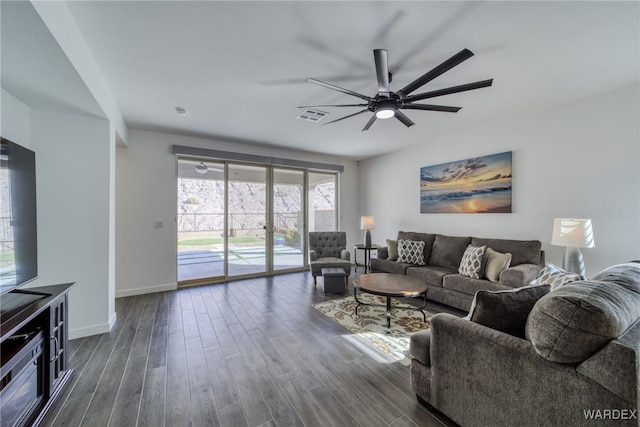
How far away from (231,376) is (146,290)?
293cm

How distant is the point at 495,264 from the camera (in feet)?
10.2

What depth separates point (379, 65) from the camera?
71.0 inches

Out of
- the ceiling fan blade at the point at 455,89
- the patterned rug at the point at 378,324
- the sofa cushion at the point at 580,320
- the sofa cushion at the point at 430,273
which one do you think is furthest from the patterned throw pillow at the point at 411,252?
the sofa cushion at the point at 580,320

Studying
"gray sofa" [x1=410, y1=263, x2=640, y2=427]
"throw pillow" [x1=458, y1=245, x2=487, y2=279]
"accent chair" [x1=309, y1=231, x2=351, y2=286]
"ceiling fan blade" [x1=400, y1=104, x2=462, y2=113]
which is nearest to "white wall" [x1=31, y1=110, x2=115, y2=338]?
"accent chair" [x1=309, y1=231, x2=351, y2=286]

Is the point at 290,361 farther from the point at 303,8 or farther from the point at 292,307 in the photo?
the point at 303,8

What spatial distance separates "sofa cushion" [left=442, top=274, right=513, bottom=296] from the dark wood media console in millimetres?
3924

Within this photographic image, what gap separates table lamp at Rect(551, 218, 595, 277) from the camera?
2.52 m

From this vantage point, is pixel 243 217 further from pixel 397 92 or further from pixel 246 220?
pixel 397 92

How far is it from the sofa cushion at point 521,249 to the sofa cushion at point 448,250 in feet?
1.41

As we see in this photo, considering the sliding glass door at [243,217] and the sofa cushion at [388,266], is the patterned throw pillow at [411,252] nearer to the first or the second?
the sofa cushion at [388,266]

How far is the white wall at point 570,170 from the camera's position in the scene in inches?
105

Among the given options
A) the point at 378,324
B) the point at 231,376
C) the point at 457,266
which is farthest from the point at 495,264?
the point at 231,376

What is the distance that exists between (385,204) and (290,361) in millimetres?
4187

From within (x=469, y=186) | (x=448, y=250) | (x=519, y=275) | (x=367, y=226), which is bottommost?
(x=519, y=275)
